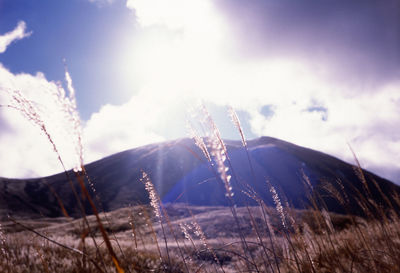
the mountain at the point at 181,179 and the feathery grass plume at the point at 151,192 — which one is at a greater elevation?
the feathery grass plume at the point at 151,192

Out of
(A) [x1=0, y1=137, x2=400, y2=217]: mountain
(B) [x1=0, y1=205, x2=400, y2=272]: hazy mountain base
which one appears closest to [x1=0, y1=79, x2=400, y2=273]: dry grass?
(B) [x1=0, y1=205, x2=400, y2=272]: hazy mountain base

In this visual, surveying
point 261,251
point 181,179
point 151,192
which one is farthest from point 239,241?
point 181,179

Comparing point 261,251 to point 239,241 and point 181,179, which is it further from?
point 181,179

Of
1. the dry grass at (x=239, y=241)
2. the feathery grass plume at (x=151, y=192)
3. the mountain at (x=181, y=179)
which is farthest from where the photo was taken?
the mountain at (x=181, y=179)

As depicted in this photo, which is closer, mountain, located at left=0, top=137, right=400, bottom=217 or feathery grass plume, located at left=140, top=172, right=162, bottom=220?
feathery grass plume, located at left=140, top=172, right=162, bottom=220

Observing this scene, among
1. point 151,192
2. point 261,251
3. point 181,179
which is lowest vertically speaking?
point 181,179

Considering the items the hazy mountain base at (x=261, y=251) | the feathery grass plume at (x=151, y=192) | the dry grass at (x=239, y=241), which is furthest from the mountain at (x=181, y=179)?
the feathery grass plume at (x=151, y=192)

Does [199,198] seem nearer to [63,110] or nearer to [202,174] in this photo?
[202,174]

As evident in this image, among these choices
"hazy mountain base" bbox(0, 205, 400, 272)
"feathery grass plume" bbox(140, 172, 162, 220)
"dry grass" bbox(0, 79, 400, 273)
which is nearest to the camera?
"dry grass" bbox(0, 79, 400, 273)

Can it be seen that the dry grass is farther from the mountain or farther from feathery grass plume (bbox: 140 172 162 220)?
the mountain

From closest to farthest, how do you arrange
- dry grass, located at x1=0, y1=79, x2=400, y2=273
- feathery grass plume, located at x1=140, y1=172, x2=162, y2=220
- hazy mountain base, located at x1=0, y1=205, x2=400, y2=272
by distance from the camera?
dry grass, located at x1=0, y1=79, x2=400, y2=273 → hazy mountain base, located at x1=0, y1=205, x2=400, y2=272 → feathery grass plume, located at x1=140, y1=172, x2=162, y2=220

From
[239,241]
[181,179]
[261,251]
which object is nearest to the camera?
[239,241]

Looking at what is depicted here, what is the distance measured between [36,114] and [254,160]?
56.1 metres

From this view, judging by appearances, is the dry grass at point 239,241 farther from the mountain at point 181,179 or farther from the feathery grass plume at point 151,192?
the mountain at point 181,179
